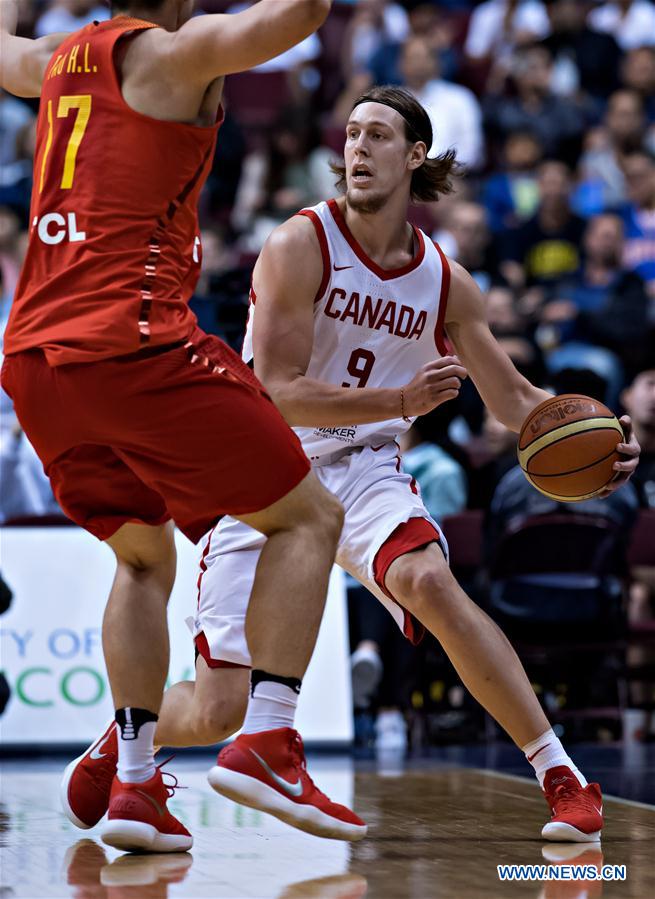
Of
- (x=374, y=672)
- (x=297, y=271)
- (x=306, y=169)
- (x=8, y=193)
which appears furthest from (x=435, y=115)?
(x=297, y=271)

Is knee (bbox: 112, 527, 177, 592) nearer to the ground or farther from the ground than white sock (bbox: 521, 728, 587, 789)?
farther from the ground

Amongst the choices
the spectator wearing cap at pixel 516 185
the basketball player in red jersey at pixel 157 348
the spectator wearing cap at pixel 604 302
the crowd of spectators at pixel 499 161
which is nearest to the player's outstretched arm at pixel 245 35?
the basketball player in red jersey at pixel 157 348

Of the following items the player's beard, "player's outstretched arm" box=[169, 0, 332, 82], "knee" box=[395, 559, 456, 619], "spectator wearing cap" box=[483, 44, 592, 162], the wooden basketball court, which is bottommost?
the wooden basketball court

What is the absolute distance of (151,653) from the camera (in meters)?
3.77

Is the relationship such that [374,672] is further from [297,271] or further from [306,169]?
[306,169]

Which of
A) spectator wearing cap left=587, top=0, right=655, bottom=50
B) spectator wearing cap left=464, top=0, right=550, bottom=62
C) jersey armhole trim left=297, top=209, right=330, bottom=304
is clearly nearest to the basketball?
jersey armhole trim left=297, top=209, right=330, bottom=304

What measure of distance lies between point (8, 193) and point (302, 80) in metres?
3.23

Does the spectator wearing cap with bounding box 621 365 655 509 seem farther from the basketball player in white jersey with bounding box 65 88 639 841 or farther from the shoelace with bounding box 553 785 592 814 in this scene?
the shoelace with bounding box 553 785 592 814

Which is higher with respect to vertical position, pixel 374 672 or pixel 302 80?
pixel 302 80

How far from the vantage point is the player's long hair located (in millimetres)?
→ 4734

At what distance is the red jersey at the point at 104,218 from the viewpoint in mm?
3396

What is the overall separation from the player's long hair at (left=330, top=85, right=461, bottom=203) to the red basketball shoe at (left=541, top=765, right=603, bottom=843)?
1.93 metres

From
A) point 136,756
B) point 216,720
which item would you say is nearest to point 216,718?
point 216,720

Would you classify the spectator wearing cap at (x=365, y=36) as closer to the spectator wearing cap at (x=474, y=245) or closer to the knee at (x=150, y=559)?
the spectator wearing cap at (x=474, y=245)
